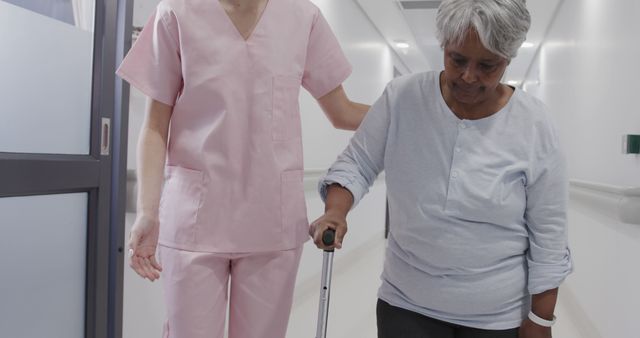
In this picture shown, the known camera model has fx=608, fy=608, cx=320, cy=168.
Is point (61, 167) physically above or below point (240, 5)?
below

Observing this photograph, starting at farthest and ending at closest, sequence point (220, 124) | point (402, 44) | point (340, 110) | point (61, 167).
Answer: point (402, 44) < point (61, 167) < point (340, 110) < point (220, 124)

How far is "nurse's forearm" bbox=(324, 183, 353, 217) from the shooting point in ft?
4.33

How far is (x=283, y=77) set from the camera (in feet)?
4.61

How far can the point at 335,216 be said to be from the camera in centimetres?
130

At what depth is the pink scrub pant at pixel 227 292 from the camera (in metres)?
1.32

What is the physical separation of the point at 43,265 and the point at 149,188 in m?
0.91

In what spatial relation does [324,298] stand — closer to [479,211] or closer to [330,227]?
[330,227]

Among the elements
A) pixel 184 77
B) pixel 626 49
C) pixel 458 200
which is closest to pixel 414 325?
pixel 458 200

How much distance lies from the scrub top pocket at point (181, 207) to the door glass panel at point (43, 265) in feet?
2.43

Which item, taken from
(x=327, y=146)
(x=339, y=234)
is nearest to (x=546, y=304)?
(x=339, y=234)

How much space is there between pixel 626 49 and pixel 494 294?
2.30 metres

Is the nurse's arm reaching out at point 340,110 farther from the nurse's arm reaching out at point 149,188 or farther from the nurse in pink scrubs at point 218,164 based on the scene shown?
the nurse's arm reaching out at point 149,188

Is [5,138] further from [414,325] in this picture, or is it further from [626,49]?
[626,49]

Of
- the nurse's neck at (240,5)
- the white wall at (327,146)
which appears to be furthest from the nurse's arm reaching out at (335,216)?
the white wall at (327,146)
